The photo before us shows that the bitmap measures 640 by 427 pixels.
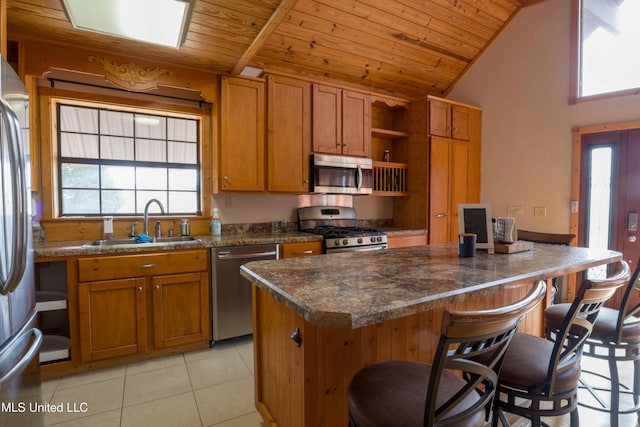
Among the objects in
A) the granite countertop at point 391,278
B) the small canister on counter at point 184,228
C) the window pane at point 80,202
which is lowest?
the granite countertop at point 391,278

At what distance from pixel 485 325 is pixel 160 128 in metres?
3.34

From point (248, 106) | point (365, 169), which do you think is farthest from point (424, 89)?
point (248, 106)

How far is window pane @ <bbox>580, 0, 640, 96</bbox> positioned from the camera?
3.41 meters

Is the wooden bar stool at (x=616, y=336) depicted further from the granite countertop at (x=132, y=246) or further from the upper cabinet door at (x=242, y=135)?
the upper cabinet door at (x=242, y=135)

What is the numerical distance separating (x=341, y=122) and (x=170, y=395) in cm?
304

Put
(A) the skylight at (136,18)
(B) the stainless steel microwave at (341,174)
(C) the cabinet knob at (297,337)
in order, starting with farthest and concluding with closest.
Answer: (B) the stainless steel microwave at (341,174) → (A) the skylight at (136,18) → (C) the cabinet knob at (297,337)

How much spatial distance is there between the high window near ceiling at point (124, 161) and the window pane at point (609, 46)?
4454 millimetres

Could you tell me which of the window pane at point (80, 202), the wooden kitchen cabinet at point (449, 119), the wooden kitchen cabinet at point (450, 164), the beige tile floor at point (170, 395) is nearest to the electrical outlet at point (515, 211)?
the wooden kitchen cabinet at point (450, 164)

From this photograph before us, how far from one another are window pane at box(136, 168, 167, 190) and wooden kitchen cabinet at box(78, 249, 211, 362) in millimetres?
988

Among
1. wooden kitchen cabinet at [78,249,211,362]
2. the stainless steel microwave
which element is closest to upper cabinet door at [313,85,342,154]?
the stainless steel microwave

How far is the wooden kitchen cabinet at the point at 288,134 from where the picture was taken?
3.32m

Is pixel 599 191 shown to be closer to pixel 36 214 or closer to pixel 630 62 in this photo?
pixel 630 62

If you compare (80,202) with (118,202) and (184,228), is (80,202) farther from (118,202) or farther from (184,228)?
(184,228)

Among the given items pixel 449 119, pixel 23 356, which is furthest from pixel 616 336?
pixel 449 119
